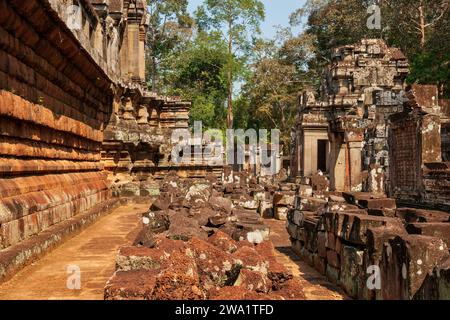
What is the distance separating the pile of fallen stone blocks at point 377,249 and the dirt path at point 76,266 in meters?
2.23

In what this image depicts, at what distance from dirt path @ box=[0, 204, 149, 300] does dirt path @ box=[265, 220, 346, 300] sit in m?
1.95

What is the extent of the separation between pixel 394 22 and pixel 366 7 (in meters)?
5.72

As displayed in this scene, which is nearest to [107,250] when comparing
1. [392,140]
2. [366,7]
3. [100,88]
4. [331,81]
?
[100,88]

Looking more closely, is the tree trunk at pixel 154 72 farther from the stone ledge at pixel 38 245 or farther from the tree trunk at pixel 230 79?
the stone ledge at pixel 38 245

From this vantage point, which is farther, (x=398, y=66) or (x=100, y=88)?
(x=398, y=66)

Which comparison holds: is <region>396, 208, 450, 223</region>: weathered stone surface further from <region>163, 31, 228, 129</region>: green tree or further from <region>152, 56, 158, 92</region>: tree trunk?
<region>152, 56, 158, 92</region>: tree trunk

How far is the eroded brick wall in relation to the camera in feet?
16.9

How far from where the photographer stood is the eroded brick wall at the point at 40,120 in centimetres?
515

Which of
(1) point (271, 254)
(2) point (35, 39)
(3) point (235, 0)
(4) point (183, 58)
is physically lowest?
(1) point (271, 254)

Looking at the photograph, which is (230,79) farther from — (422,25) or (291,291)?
(291,291)

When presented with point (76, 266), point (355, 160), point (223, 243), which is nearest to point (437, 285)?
point (223, 243)

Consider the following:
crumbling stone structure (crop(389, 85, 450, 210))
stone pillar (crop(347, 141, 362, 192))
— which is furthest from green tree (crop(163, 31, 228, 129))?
crumbling stone structure (crop(389, 85, 450, 210))

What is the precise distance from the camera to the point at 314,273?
531 centimetres

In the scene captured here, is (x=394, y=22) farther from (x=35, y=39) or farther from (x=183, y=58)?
(x=35, y=39)
